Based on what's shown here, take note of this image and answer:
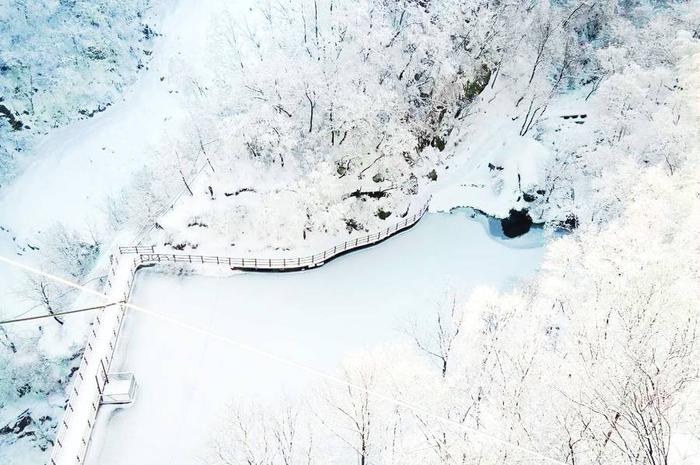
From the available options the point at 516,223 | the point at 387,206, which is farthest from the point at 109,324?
the point at 516,223

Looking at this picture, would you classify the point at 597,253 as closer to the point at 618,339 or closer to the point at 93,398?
the point at 618,339

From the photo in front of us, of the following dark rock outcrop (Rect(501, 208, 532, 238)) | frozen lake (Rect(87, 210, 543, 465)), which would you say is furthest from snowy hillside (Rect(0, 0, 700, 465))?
dark rock outcrop (Rect(501, 208, 532, 238))

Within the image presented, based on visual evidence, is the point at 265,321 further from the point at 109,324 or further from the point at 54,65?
the point at 54,65

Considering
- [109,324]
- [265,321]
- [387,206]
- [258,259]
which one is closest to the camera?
[109,324]

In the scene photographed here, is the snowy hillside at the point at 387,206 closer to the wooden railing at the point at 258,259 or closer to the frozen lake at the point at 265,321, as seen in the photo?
the frozen lake at the point at 265,321

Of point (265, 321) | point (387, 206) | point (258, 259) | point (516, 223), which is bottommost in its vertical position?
point (265, 321)

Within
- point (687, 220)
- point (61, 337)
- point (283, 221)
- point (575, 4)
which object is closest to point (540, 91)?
point (575, 4)
